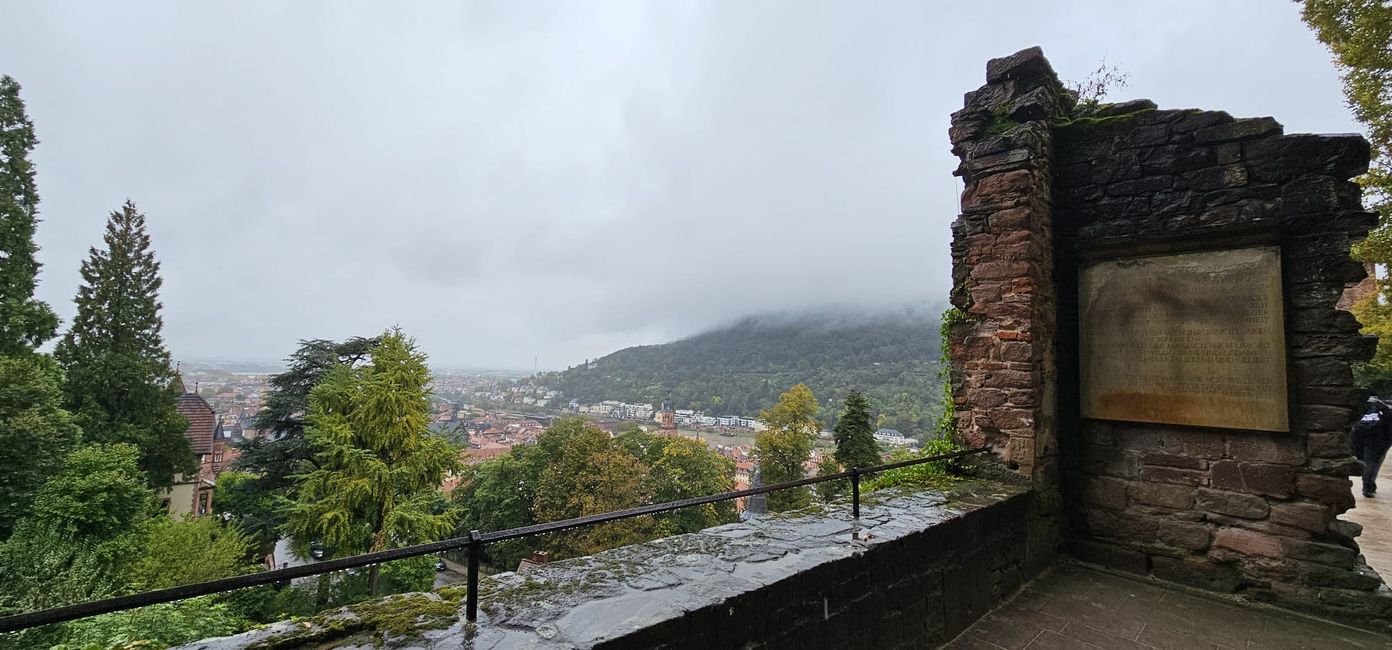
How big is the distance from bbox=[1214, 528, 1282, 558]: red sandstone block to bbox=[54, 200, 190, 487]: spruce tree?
99.0 ft

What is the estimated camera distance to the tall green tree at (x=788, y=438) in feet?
84.7

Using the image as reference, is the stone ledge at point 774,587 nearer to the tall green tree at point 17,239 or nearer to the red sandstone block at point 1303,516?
the red sandstone block at point 1303,516

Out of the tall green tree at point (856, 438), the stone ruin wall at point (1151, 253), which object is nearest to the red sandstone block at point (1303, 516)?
the stone ruin wall at point (1151, 253)

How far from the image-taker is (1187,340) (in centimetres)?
395

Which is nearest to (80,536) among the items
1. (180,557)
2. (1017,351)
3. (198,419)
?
(180,557)

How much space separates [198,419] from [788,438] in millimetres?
34234

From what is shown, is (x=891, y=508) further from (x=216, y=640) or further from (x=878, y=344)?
(x=878, y=344)

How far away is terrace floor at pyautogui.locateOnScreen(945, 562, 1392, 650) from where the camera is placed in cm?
304

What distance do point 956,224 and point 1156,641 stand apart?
123 inches

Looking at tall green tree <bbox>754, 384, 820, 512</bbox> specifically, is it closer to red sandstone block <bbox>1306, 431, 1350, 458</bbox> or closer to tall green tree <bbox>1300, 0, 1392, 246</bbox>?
tall green tree <bbox>1300, 0, 1392, 246</bbox>

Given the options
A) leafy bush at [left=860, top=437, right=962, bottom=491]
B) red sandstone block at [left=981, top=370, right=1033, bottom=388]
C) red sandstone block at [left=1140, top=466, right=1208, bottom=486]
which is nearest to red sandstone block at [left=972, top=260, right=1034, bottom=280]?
red sandstone block at [left=981, top=370, right=1033, bottom=388]

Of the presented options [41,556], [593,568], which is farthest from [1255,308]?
[41,556]

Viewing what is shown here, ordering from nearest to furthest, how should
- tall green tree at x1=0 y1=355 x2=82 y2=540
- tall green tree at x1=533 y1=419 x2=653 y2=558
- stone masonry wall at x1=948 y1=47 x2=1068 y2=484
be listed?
stone masonry wall at x1=948 y1=47 x2=1068 y2=484, tall green tree at x1=0 y1=355 x2=82 y2=540, tall green tree at x1=533 y1=419 x2=653 y2=558

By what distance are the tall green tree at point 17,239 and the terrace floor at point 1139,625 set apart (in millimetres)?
25227
